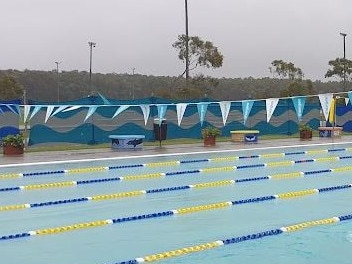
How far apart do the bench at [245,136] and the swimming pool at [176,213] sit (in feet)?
28.2

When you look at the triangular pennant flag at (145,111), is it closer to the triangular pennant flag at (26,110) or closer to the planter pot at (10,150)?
the triangular pennant flag at (26,110)

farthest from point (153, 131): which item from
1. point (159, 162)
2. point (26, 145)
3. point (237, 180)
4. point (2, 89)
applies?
point (2, 89)

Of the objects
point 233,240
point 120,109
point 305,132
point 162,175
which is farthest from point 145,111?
point 233,240

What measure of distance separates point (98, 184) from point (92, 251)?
6154mm

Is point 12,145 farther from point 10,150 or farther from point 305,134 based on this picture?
point 305,134

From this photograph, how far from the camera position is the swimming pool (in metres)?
6.67

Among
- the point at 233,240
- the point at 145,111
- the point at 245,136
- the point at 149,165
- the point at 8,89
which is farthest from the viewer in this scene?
the point at 8,89

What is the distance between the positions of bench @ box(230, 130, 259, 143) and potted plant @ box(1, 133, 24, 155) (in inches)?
384

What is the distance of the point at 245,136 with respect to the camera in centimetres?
2534

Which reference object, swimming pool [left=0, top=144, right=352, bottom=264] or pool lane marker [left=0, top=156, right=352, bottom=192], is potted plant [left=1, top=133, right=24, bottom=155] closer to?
swimming pool [left=0, top=144, right=352, bottom=264]

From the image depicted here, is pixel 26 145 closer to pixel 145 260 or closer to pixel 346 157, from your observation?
pixel 346 157

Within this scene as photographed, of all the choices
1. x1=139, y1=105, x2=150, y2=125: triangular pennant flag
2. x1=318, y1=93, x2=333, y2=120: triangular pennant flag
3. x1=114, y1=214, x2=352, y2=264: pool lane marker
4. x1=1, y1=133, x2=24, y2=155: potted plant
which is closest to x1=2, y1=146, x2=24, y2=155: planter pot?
x1=1, y1=133, x2=24, y2=155: potted plant

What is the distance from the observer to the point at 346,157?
→ 1881 centimetres

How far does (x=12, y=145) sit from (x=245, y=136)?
408 inches
